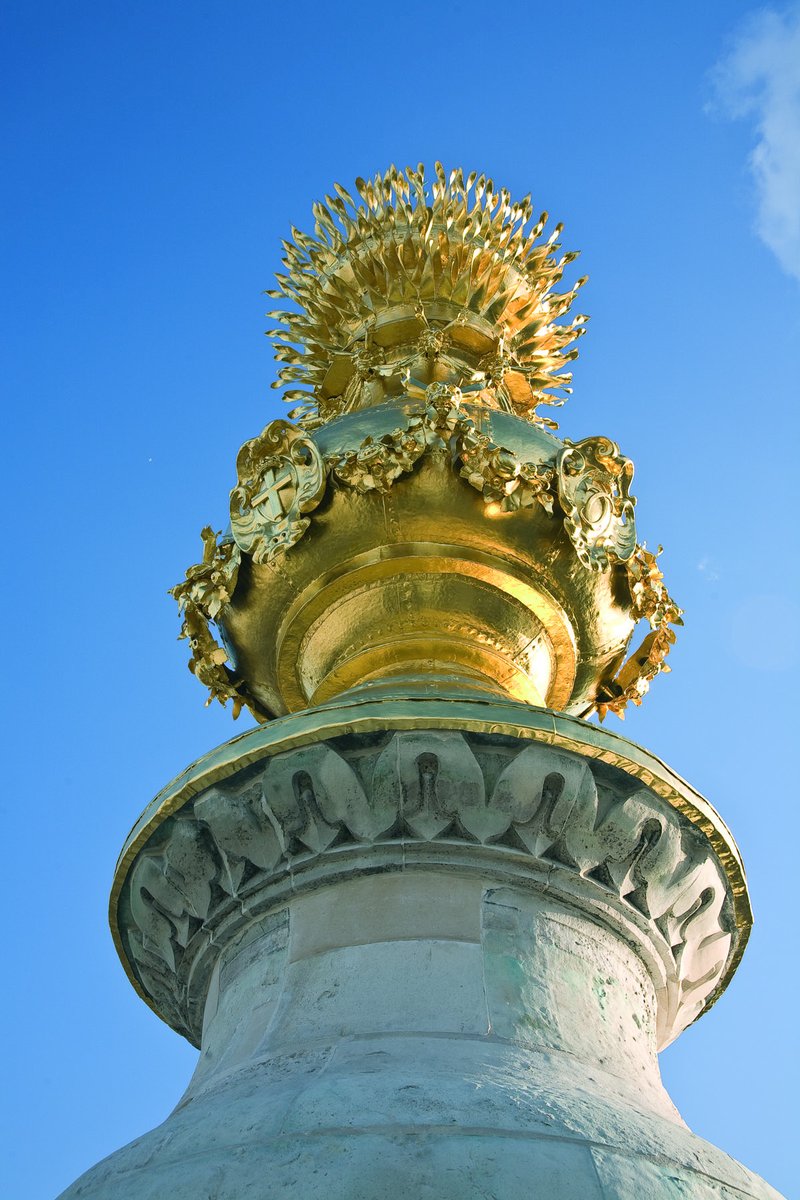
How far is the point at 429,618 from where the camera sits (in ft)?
26.1

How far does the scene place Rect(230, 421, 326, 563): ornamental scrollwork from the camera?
7.87 meters

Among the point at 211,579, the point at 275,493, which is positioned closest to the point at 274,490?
the point at 275,493

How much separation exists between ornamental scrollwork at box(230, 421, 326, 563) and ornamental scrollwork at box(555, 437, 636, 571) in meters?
1.47

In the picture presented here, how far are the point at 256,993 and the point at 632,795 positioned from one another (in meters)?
1.87

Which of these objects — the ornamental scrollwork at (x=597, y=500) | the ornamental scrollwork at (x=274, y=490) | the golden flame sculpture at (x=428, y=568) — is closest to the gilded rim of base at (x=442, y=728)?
the golden flame sculpture at (x=428, y=568)

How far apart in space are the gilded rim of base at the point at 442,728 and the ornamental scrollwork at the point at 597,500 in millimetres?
2025

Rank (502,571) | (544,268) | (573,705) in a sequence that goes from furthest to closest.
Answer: (544,268)
(573,705)
(502,571)

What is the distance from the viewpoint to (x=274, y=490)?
8.05m

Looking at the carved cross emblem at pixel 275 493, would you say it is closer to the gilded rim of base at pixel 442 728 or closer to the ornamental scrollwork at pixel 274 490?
the ornamental scrollwork at pixel 274 490

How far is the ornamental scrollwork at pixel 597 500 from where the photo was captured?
7898mm

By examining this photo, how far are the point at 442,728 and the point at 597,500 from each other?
2.61 meters

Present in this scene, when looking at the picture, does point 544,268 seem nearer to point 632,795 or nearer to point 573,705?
point 573,705

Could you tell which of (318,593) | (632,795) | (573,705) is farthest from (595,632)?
(632,795)

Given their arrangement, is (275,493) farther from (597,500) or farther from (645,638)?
(645,638)
